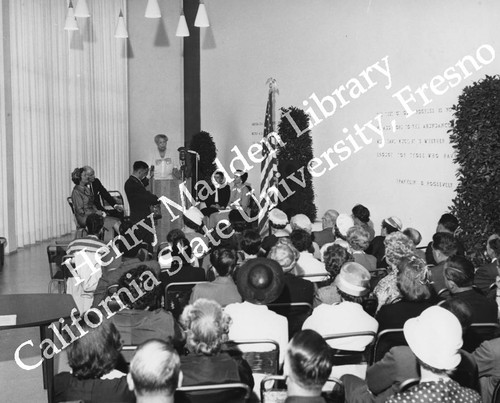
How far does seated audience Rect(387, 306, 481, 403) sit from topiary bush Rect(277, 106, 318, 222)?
869 cm

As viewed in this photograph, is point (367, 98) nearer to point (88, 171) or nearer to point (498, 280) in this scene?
point (88, 171)

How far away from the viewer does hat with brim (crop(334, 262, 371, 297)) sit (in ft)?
13.8

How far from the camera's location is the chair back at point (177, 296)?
5.21 m

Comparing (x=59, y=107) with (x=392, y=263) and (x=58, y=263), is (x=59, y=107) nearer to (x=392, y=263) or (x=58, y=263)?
(x=58, y=263)

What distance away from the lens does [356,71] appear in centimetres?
1095

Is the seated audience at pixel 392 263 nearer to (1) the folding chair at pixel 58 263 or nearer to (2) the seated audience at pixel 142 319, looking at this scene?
(2) the seated audience at pixel 142 319

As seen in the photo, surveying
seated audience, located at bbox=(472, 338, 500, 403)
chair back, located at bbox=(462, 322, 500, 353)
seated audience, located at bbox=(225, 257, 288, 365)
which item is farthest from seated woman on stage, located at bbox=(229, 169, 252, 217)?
seated audience, located at bbox=(472, 338, 500, 403)

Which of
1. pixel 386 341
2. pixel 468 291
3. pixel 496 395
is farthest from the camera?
pixel 468 291

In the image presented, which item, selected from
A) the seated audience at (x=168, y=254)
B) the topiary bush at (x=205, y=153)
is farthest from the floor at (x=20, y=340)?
the topiary bush at (x=205, y=153)

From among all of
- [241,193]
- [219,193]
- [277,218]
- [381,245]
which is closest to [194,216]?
[277,218]

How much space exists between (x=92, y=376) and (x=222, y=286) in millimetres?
1798

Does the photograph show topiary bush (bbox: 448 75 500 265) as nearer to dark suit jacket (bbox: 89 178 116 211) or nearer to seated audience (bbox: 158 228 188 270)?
seated audience (bbox: 158 228 188 270)

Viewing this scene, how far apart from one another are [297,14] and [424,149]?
15.4 ft

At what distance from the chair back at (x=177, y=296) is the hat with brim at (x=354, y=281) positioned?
137cm
